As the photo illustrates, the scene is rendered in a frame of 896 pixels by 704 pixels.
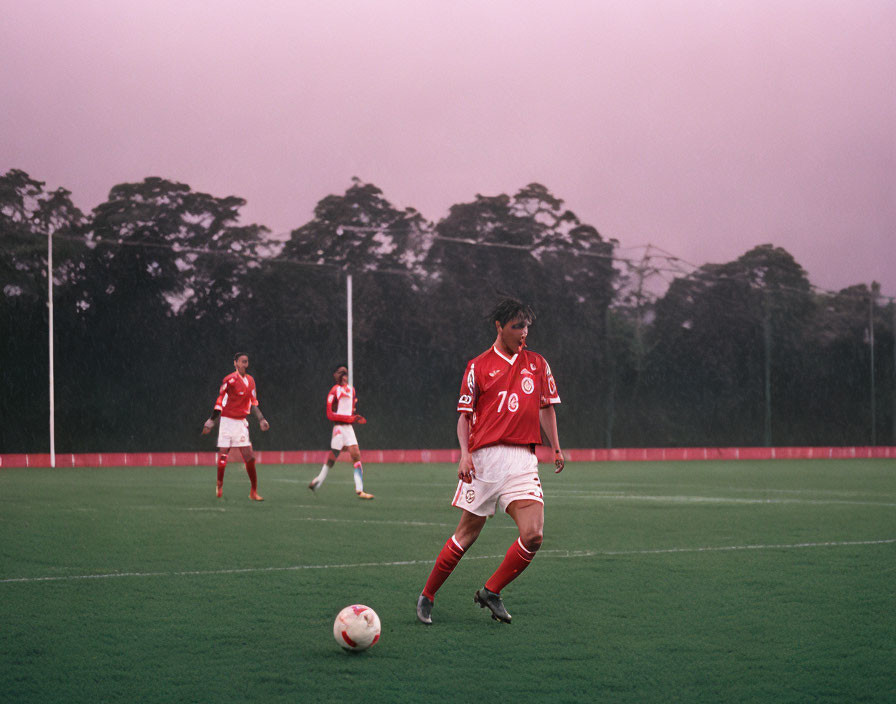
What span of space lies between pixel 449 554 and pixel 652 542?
15.4ft

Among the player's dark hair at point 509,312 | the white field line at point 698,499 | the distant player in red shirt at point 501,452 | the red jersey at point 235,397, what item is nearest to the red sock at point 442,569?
the distant player in red shirt at point 501,452

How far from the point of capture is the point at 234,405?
685 inches

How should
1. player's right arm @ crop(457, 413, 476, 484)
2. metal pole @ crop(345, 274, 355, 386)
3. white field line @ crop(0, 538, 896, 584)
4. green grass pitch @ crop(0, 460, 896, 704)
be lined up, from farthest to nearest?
metal pole @ crop(345, 274, 355, 386) < white field line @ crop(0, 538, 896, 584) < player's right arm @ crop(457, 413, 476, 484) < green grass pitch @ crop(0, 460, 896, 704)

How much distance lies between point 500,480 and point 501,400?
48 centimetres

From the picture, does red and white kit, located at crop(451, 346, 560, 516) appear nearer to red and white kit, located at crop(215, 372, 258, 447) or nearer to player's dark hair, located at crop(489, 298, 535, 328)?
player's dark hair, located at crop(489, 298, 535, 328)

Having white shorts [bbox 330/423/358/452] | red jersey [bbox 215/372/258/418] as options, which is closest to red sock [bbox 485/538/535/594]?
red jersey [bbox 215/372/258/418]

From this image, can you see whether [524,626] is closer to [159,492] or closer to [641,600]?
[641,600]

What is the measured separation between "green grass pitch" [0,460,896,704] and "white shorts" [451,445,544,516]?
2.30 feet

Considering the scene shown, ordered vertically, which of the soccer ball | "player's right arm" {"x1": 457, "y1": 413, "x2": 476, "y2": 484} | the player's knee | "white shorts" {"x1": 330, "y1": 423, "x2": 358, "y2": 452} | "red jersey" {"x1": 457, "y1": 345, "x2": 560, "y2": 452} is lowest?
the soccer ball

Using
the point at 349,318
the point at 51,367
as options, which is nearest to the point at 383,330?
the point at 349,318

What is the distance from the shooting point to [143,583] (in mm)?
8289

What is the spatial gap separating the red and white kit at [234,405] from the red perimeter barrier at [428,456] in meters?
10.8

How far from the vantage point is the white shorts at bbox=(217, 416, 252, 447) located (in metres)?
17.1

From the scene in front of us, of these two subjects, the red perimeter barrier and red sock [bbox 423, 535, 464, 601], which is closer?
red sock [bbox 423, 535, 464, 601]
